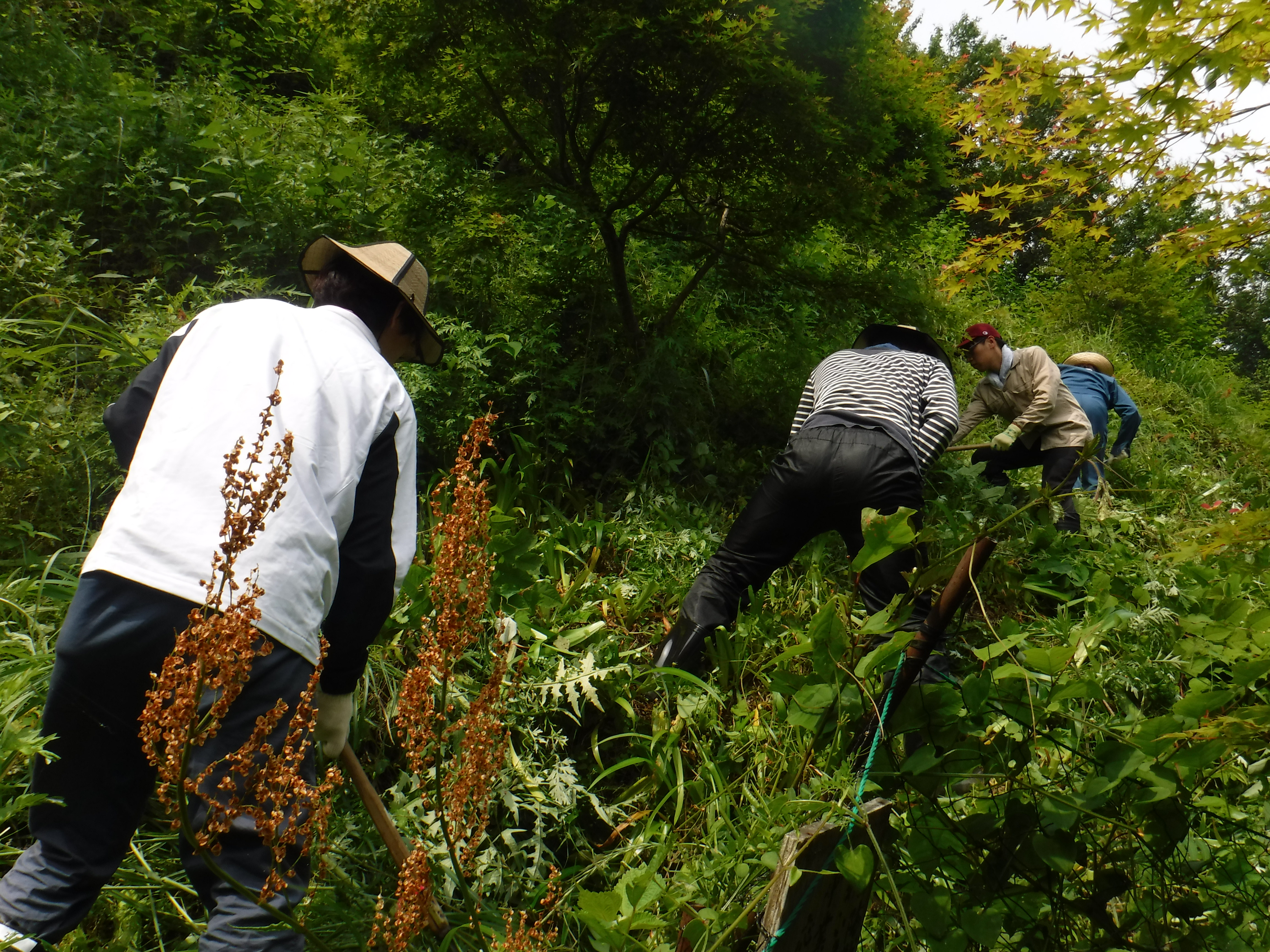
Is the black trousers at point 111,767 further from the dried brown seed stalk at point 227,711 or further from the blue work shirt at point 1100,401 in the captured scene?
the blue work shirt at point 1100,401

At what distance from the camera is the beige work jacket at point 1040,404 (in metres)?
4.98

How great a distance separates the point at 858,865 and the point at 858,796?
0.32 ft

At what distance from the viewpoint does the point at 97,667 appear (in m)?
1.58

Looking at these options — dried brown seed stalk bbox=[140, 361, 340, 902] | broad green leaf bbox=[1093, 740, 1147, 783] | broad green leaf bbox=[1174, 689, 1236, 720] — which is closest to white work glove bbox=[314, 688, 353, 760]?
dried brown seed stalk bbox=[140, 361, 340, 902]

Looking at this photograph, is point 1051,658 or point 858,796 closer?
point 1051,658

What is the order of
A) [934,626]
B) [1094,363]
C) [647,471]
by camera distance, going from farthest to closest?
[1094,363] → [647,471] → [934,626]

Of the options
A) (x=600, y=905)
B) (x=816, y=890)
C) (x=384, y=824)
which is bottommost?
(x=384, y=824)

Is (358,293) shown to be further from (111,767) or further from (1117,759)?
Result: (1117,759)

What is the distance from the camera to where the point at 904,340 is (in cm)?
375

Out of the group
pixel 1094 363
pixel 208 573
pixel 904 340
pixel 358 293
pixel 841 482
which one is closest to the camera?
pixel 208 573

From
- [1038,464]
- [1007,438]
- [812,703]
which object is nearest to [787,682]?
[812,703]

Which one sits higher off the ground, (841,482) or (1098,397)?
(1098,397)

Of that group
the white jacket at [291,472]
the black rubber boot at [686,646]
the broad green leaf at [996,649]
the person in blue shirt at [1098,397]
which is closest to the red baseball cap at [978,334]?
the person in blue shirt at [1098,397]

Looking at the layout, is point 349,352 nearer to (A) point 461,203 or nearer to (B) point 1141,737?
(B) point 1141,737
